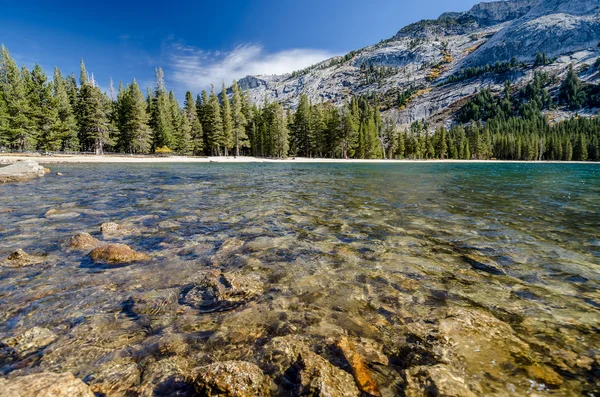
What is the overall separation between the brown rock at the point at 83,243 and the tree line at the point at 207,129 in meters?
61.7

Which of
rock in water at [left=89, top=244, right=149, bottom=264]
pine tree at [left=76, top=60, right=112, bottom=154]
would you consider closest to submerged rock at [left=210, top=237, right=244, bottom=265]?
rock in water at [left=89, top=244, right=149, bottom=264]

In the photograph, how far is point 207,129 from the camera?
7562cm

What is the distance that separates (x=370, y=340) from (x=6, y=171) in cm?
2598

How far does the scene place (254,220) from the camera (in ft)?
30.8

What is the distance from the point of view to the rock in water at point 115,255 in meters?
5.76

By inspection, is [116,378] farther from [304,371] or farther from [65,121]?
[65,121]

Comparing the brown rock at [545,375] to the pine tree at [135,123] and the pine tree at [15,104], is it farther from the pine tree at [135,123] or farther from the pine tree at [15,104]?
the pine tree at [135,123]

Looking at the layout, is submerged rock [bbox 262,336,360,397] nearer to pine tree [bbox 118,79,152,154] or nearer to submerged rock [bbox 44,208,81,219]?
submerged rock [bbox 44,208,81,219]

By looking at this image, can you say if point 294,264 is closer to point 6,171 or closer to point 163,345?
point 163,345

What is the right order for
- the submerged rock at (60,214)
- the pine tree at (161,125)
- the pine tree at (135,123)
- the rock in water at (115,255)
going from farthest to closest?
the pine tree at (161,125), the pine tree at (135,123), the submerged rock at (60,214), the rock in water at (115,255)

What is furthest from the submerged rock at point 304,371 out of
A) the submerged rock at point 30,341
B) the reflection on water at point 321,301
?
the submerged rock at point 30,341

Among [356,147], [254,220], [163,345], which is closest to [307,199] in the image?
[254,220]

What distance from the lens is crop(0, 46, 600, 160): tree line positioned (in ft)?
176

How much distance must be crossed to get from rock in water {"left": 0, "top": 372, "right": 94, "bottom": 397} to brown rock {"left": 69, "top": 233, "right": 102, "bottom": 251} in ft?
15.3
